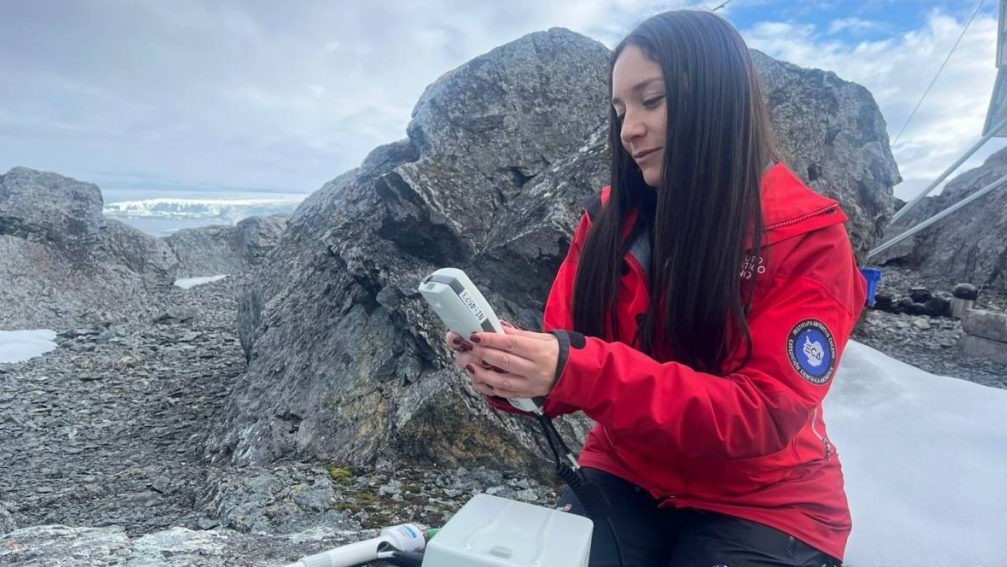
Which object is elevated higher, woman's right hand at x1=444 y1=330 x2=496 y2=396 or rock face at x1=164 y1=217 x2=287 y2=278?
woman's right hand at x1=444 y1=330 x2=496 y2=396

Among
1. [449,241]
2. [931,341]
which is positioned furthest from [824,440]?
[931,341]

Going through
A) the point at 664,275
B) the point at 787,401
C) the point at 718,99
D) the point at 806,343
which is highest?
the point at 718,99

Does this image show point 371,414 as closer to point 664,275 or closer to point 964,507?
point 664,275

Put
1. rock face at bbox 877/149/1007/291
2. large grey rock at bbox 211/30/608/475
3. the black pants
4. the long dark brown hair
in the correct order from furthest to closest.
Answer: rock face at bbox 877/149/1007/291 → large grey rock at bbox 211/30/608/475 → the long dark brown hair → the black pants

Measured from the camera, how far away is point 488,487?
14.1 ft

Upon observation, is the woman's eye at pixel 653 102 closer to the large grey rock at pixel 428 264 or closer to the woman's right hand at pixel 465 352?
the woman's right hand at pixel 465 352

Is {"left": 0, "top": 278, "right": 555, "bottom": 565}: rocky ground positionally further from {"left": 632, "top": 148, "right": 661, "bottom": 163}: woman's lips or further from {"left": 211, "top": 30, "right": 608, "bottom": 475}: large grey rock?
{"left": 632, "top": 148, "right": 661, "bottom": 163}: woman's lips

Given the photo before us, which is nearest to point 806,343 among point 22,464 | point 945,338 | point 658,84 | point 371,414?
point 658,84

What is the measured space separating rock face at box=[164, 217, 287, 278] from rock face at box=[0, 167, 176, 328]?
1.57m

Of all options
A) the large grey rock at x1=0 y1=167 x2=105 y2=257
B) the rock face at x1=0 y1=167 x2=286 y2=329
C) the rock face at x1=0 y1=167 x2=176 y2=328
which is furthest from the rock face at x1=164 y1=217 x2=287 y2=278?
the large grey rock at x1=0 y1=167 x2=105 y2=257

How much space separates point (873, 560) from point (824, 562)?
1.55m

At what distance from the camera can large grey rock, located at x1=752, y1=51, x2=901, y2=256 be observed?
247 inches

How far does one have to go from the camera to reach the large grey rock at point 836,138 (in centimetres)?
628

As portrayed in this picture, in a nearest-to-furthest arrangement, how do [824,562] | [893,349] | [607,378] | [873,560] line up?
[607,378] → [824,562] → [873,560] → [893,349]
